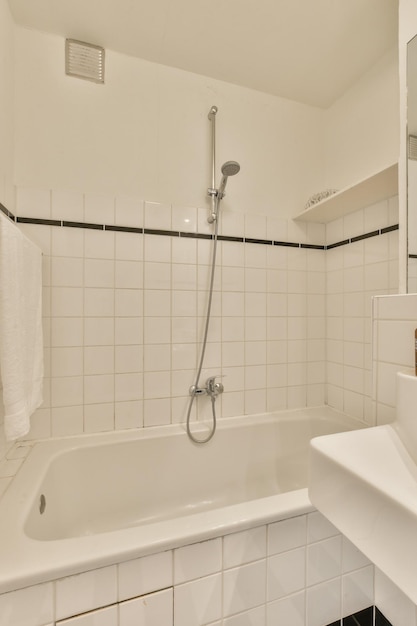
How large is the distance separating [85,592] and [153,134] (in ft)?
5.89

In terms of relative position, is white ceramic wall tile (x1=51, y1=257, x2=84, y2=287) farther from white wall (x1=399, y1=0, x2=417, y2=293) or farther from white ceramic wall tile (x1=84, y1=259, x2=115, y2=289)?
white wall (x1=399, y1=0, x2=417, y2=293)

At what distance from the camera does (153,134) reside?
57.6 inches

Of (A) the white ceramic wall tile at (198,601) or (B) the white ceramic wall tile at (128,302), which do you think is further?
(B) the white ceramic wall tile at (128,302)

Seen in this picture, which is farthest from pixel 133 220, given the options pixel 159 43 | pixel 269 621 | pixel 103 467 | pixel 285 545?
pixel 269 621

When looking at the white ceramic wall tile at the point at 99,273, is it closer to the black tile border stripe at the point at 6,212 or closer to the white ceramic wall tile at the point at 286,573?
the black tile border stripe at the point at 6,212

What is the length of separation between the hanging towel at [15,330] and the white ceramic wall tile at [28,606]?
36 centimetres

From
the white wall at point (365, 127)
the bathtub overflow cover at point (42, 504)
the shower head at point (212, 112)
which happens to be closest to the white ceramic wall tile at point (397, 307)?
the white wall at point (365, 127)

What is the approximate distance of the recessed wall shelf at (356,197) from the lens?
4.06 ft

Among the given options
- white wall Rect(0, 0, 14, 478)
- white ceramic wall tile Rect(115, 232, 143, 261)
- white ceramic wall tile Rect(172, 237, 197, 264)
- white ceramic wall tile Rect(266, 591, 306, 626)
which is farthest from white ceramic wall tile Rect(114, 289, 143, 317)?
white ceramic wall tile Rect(266, 591, 306, 626)

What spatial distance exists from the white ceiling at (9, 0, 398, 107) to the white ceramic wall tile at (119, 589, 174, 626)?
81.8 inches

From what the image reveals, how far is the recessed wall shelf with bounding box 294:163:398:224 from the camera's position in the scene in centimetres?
124

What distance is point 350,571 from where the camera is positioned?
891 millimetres

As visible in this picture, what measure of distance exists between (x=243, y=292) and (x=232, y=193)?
57 cm

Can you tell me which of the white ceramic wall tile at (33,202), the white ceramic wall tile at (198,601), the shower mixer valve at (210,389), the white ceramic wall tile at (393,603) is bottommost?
the white ceramic wall tile at (393,603)
